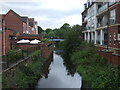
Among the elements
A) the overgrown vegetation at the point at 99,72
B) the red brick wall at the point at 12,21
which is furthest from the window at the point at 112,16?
the red brick wall at the point at 12,21

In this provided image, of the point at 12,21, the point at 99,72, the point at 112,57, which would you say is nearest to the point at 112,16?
the point at 112,57

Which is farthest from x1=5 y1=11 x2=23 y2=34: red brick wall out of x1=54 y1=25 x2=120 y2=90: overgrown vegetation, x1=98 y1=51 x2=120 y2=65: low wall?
x1=98 y1=51 x2=120 y2=65: low wall

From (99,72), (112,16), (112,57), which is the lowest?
(99,72)

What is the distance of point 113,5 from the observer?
24.8 m

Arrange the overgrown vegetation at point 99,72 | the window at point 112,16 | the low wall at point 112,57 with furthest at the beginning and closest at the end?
the window at point 112,16, the low wall at point 112,57, the overgrown vegetation at point 99,72

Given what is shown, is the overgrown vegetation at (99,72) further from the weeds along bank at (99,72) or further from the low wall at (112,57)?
the low wall at (112,57)

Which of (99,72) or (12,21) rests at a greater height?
(12,21)

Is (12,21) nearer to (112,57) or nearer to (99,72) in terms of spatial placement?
(112,57)

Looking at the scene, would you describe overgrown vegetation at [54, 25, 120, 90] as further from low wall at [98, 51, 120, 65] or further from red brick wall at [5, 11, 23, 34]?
red brick wall at [5, 11, 23, 34]

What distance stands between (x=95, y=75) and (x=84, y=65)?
552 centimetres

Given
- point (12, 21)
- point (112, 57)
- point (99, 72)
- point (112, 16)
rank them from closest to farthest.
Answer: point (99, 72) < point (112, 57) < point (112, 16) < point (12, 21)

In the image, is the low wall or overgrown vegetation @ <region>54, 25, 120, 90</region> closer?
overgrown vegetation @ <region>54, 25, 120, 90</region>

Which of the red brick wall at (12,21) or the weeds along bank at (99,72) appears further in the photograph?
the red brick wall at (12,21)

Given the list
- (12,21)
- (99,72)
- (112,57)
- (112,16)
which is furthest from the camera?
(12,21)
